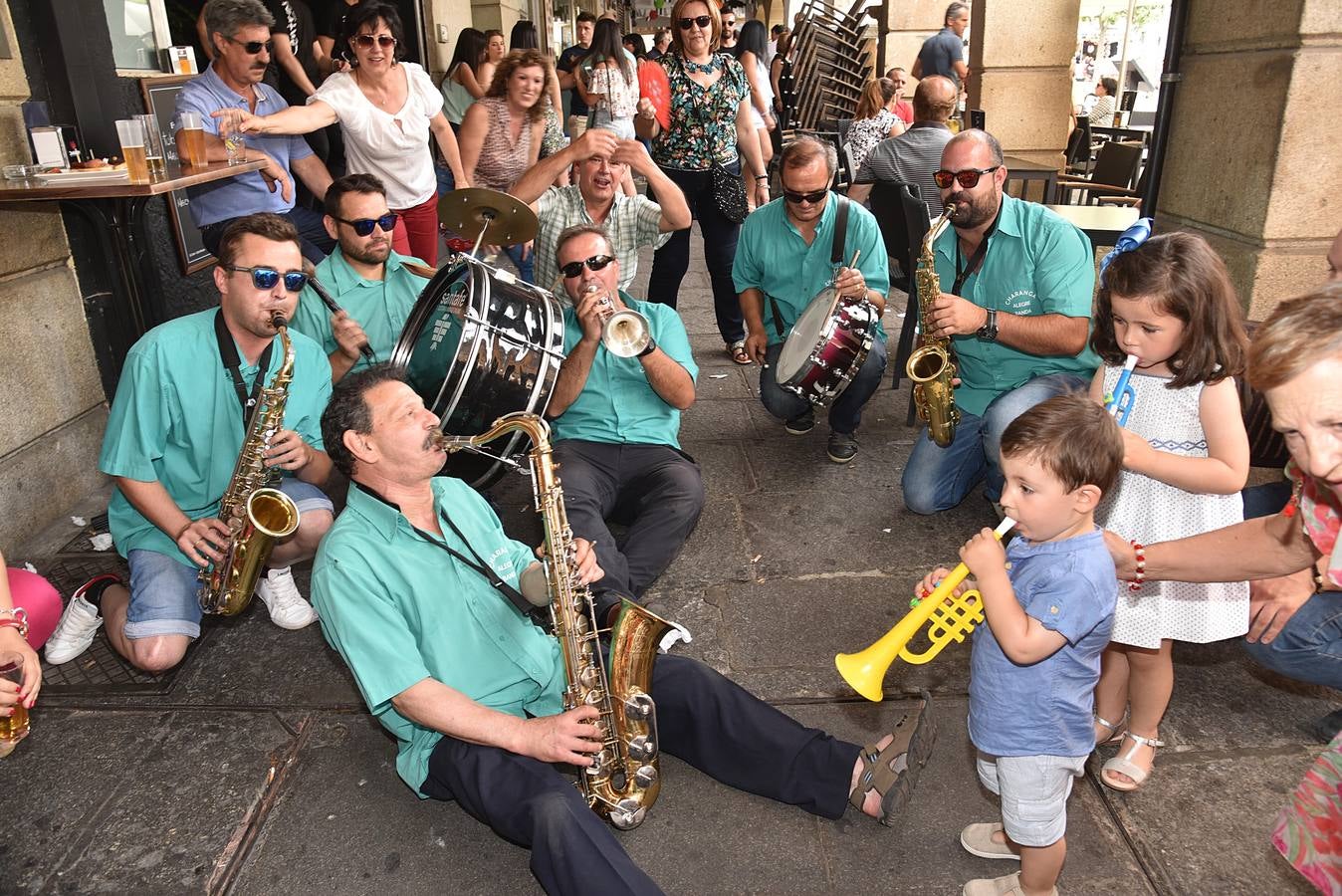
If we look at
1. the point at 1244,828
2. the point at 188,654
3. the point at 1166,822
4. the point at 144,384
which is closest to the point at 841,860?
the point at 1166,822

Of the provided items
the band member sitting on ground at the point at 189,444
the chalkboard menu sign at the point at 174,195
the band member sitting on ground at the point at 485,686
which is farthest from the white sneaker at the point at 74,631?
the chalkboard menu sign at the point at 174,195

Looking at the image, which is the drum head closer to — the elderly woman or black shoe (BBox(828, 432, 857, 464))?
black shoe (BBox(828, 432, 857, 464))

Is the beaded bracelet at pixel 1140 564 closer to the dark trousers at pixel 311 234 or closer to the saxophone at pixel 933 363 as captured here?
the saxophone at pixel 933 363

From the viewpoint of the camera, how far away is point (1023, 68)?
8.87 metres

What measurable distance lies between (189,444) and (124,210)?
1.71 metres

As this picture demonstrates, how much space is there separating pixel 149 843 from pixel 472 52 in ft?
22.2

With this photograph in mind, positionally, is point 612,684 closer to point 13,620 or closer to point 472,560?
point 472,560

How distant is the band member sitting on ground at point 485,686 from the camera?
2262mm

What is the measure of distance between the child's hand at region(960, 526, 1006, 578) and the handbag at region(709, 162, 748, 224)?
4.28 metres

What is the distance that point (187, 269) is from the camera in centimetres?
594

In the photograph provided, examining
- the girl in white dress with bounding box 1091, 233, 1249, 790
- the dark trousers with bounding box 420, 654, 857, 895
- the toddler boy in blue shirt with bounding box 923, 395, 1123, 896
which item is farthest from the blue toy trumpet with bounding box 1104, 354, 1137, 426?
the dark trousers with bounding box 420, 654, 857, 895

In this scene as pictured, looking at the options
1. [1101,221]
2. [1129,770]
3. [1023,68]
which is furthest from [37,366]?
[1023,68]

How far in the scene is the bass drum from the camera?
349 cm

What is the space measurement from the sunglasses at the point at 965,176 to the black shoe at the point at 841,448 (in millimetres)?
1331
